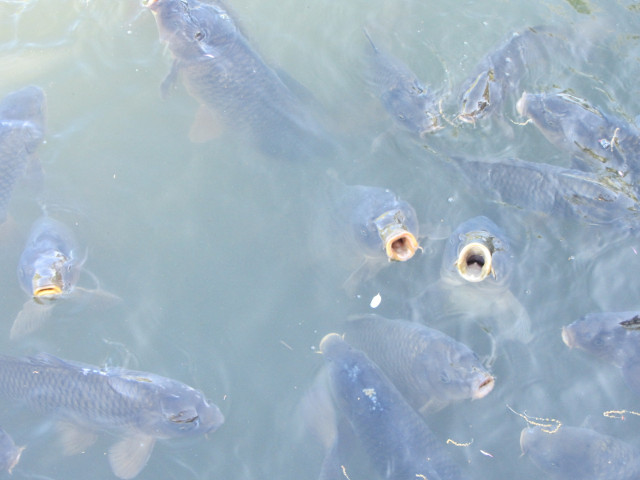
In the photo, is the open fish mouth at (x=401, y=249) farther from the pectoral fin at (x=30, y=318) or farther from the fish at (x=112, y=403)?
the pectoral fin at (x=30, y=318)

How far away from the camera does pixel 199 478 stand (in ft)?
14.5

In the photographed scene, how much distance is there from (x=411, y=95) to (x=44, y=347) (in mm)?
3825

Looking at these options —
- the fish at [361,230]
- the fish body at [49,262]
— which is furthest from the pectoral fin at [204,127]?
the fish body at [49,262]

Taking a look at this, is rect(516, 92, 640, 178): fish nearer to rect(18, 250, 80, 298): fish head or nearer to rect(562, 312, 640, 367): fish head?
rect(562, 312, 640, 367): fish head

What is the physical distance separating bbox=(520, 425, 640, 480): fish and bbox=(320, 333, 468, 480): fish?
619mm

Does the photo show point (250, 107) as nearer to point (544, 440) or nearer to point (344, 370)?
point (344, 370)

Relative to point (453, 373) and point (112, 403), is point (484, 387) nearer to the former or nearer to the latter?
point (453, 373)

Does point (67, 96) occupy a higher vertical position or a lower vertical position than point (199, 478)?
higher

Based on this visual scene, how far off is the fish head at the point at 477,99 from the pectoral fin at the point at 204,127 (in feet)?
7.44

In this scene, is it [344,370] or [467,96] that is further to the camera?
[467,96]

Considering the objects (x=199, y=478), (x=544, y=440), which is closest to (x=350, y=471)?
(x=199, y=478)

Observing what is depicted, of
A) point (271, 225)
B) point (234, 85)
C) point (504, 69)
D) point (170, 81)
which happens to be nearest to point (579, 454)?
point (271, 225)

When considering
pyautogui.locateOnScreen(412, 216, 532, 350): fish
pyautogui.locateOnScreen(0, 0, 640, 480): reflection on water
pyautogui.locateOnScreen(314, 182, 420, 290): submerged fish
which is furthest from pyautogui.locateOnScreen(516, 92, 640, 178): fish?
pyautogui.locateOnScreen(314, 182, 420, 290): submerged fish

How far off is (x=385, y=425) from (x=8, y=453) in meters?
2.64
